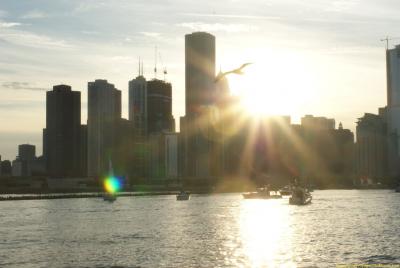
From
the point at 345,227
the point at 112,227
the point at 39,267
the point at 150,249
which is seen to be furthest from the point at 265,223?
the point at 39,267

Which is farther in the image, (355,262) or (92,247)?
(92,247)

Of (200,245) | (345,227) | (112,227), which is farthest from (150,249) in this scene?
(345,227)

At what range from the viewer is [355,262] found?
81000 mm

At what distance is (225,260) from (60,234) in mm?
51786

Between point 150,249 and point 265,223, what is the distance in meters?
60.6

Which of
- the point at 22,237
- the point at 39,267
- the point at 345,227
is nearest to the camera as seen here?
the point at 39,267

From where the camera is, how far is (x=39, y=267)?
265 feet

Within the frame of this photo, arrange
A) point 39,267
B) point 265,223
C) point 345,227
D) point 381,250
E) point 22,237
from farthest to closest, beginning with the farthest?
point 265,223
point 345,227
point 22,237
point 381,250
point 39,267

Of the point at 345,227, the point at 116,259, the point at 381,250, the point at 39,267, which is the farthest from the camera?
the point at 345,227

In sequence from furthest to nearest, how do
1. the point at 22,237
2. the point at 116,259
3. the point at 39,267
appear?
the point at 22,237 < the point at 116,259 < the point at 39,267

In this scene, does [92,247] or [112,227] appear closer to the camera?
[92,247]

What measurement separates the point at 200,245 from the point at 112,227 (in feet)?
Answer: 138

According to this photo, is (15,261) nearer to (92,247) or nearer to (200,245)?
(92,247)

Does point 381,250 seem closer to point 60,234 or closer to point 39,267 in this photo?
point 39,267
